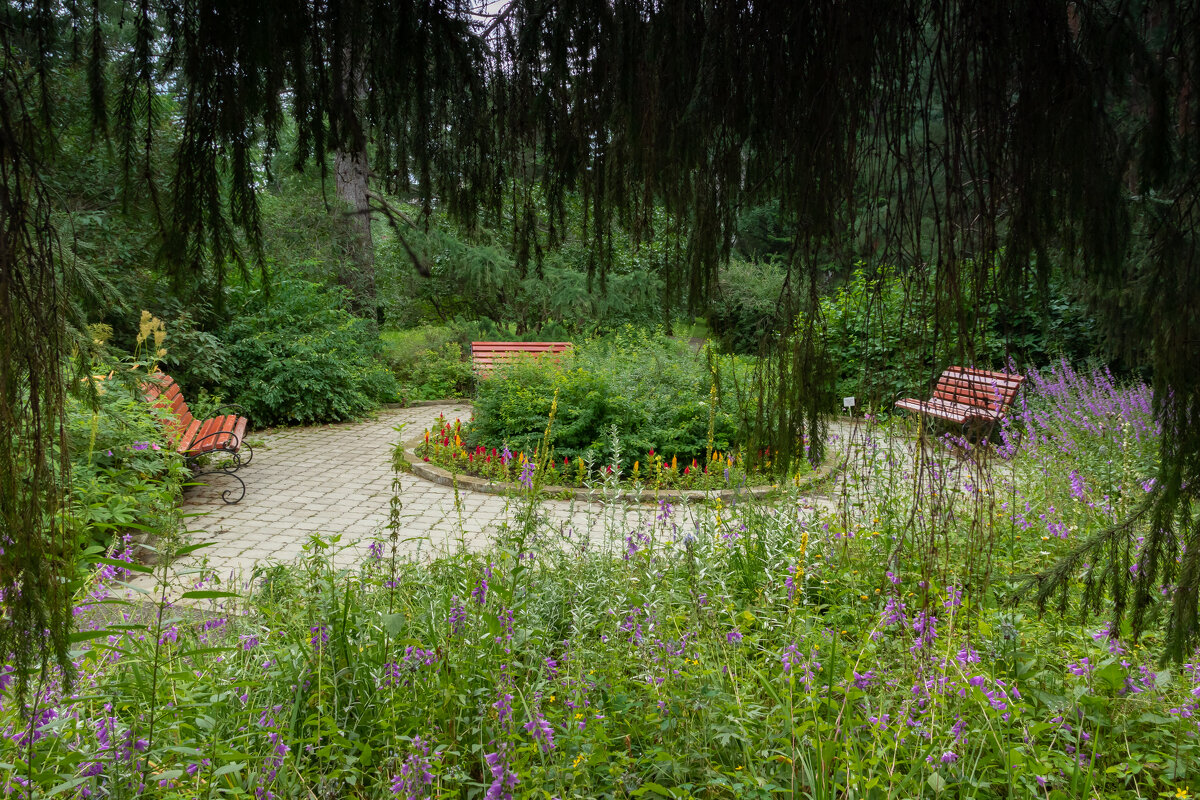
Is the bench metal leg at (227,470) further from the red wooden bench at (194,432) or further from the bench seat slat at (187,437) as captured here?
the bench seat slat at (187,437)

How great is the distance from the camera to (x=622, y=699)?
2.05 metres

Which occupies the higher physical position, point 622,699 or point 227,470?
point 622,699

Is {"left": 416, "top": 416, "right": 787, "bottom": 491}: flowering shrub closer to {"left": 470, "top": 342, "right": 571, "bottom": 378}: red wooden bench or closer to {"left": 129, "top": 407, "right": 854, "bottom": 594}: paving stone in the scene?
{"left": 129, "top": 407, "right": 854, "bottom": 594}: paving stone

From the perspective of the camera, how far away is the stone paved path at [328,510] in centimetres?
459

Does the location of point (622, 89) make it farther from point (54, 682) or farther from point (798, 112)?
point (54, 682)

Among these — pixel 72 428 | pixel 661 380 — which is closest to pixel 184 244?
pixel 72 428

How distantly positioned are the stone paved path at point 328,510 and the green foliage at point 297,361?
1.23 metres

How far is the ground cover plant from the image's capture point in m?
1.63

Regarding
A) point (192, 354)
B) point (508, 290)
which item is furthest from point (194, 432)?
point (508, 290)

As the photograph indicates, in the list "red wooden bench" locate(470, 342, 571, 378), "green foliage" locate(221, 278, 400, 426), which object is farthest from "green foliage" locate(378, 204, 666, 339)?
"green foliage" locate(221, 278, 400, 426)

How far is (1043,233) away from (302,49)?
5.01 feet

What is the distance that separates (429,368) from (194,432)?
23.5 ft

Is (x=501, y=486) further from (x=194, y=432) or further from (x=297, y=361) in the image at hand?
(x=297, y=361)

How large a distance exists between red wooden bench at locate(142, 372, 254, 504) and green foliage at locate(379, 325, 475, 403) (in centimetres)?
589
